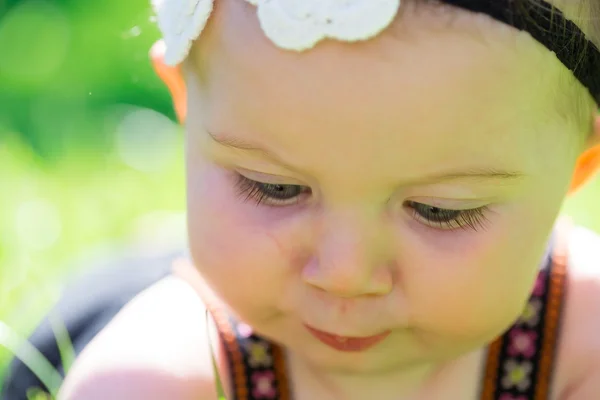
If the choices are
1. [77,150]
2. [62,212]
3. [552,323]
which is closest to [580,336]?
[552,323]

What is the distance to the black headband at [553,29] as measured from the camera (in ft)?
2.88

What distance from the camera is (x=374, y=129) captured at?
862mm

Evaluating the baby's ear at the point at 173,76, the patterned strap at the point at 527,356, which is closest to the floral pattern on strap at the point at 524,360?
the patterned strap at the point at 527,356

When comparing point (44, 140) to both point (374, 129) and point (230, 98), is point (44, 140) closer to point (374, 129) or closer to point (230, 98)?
point (230, 98)

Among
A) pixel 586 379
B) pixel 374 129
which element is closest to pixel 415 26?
pixel 374 129

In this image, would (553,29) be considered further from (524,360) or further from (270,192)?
(524,360)

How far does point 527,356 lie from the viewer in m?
1.30

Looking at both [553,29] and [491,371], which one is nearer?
[553,29]

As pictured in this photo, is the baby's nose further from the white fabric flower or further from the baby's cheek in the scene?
the white fabric flower

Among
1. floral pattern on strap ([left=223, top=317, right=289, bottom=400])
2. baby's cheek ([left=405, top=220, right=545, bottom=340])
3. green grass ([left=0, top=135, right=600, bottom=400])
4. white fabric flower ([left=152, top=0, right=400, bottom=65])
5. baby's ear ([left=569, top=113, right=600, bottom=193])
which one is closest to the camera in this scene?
white fabric flower ([left=152, top=0, right=400, bottom=65])

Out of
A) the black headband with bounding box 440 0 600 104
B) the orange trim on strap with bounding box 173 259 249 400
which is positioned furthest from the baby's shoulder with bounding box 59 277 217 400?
the black headband with bounding box 440 0 600 104

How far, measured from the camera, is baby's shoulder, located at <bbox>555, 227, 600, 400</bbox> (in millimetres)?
1286

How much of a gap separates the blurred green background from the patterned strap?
0.58m

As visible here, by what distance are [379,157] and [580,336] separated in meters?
0.56
